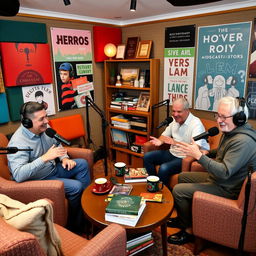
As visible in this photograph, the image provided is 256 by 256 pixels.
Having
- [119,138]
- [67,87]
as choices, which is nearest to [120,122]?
[119,138]

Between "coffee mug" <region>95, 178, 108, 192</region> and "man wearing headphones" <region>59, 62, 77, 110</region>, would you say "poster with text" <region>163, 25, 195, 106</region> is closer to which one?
"man wearing headphones" <region>59, 62, 77, 110</region>

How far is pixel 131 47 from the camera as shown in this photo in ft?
12.2

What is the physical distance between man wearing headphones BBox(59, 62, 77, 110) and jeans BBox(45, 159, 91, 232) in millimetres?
1269

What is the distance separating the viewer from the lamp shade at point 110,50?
3.65m

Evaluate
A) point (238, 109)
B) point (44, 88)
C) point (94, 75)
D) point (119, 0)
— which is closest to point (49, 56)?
point (44, 88)

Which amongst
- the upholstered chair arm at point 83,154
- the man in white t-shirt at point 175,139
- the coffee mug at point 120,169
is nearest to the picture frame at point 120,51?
the man in white t-shirt at point 175,139

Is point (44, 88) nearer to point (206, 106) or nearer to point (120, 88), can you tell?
point (120, 88)

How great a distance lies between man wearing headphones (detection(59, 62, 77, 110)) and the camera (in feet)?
11.1

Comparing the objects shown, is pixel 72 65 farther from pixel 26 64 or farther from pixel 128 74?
pixel 128 74

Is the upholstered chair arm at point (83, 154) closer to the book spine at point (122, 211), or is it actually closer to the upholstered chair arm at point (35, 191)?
the upholstered chair arm at point (35, 191)

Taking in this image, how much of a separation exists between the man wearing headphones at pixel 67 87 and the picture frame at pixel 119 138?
2.71 ft

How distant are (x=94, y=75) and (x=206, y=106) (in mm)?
1785

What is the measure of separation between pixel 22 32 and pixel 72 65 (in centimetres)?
80

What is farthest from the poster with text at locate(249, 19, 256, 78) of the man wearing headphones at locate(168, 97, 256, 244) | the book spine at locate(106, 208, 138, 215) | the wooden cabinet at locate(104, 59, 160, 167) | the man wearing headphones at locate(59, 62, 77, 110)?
the man wearing headphones at locate(59, 62, 77, 110)
